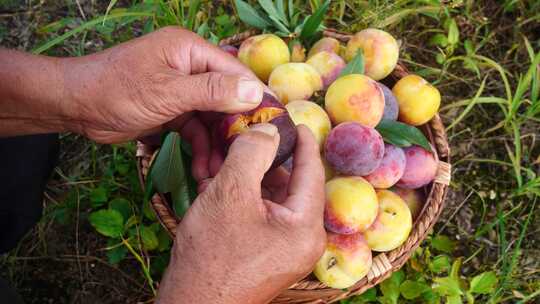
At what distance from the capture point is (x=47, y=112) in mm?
1348

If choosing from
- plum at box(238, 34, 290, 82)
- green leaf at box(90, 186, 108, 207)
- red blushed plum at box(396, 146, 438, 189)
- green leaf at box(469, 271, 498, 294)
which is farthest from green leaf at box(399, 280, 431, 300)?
green leaf at box(90, 186, 108, 207)

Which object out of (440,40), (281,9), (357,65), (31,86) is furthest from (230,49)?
(440,40)

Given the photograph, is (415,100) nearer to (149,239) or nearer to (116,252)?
(149,239)

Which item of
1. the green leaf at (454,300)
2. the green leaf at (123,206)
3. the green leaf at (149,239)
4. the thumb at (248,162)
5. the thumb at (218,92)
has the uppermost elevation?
the thumb at (218,92)

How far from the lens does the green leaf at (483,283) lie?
5.66ft

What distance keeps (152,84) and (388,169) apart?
718 millimetres

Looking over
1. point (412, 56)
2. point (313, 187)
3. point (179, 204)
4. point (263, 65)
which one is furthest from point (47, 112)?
point (412, 56)

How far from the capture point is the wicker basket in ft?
4.63

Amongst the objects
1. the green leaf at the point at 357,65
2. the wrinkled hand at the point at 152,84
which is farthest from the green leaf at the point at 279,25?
the wrinkled hand at the point at 152,84

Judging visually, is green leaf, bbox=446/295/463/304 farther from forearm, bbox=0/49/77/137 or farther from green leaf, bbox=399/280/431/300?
forearm, bbox=0/49/77/137

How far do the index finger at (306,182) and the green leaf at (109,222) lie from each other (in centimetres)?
87

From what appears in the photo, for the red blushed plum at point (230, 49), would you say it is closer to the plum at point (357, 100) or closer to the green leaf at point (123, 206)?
the plum at point (357, 100)

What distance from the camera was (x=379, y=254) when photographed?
1.49 metres

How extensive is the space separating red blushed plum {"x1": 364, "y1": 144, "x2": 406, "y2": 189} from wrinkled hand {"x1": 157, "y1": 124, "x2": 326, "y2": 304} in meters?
0.42
